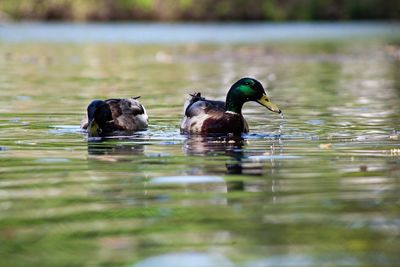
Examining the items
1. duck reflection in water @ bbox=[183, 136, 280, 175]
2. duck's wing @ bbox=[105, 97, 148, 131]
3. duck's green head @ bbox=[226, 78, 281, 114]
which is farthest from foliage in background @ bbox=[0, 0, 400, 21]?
duck reflection in water @ bbox=[183, 136, 280, 175]

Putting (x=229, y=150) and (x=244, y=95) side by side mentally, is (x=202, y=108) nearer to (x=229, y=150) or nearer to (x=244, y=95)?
(x=244, y=95)

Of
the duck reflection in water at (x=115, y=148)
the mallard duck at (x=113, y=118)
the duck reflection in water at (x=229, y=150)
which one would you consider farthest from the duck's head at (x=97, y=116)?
the duck reflection in water at (x=229, y=150)

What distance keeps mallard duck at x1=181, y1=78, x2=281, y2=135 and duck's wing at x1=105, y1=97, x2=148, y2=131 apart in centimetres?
62

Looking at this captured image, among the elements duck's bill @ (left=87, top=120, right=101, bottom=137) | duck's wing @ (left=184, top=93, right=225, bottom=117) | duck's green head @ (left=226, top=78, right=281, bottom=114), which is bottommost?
duck's bill @ (left=87, top=120, right=101, bottom=137)

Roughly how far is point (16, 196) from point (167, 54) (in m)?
33.2

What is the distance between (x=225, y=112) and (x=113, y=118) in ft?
4.61

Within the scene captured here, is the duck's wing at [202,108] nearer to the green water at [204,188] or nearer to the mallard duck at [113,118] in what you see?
the green water at [204,188]

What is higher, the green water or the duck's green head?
the duck's green head

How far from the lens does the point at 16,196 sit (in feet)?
25.9

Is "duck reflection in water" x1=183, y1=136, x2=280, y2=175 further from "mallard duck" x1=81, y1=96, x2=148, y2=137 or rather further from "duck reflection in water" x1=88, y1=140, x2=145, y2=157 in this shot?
"mallard duck" x1=81, y1=96, x2=148, y2=137

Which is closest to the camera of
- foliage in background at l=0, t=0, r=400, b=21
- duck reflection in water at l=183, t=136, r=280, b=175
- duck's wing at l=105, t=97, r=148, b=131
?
duck reflection in water at l=183, t=136, r=280, b=175

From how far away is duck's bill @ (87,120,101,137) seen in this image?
1292 centimetres

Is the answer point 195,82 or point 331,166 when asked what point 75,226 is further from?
point 195,82

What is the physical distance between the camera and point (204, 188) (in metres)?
8.14
